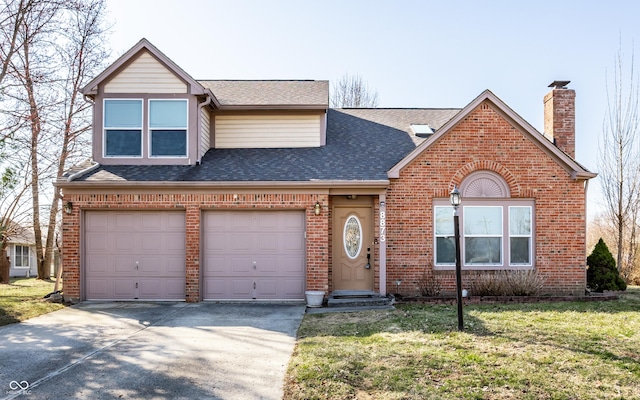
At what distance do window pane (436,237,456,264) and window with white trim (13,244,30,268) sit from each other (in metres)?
36.6

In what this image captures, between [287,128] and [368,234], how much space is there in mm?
3938

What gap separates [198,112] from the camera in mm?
13469

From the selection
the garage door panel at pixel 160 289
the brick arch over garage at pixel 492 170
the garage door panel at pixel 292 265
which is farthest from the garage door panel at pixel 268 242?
the brick arch over garage at pixel 492 170

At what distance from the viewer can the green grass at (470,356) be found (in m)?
5.88

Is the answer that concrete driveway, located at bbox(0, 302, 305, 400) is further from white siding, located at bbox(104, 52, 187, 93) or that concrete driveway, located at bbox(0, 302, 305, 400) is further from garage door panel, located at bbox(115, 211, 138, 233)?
white siding, located at bbox(104, 52, 187, 93)

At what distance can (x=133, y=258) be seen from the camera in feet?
41.7

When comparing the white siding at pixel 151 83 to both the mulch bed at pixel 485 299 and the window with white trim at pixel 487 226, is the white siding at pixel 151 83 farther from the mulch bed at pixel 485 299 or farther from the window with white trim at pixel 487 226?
the mulch bed at pixel 485 299

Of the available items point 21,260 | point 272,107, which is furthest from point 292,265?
point 21,260

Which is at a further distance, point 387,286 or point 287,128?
point 287,128

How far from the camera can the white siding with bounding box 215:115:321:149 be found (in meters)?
14.6

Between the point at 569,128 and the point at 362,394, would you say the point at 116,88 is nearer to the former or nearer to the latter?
the point at 362,394

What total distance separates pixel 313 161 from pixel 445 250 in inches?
163

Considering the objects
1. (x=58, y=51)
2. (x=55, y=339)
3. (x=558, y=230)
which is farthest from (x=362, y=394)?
(x=58, y=51)

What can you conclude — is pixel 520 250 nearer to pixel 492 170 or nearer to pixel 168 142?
pixel 492 170
